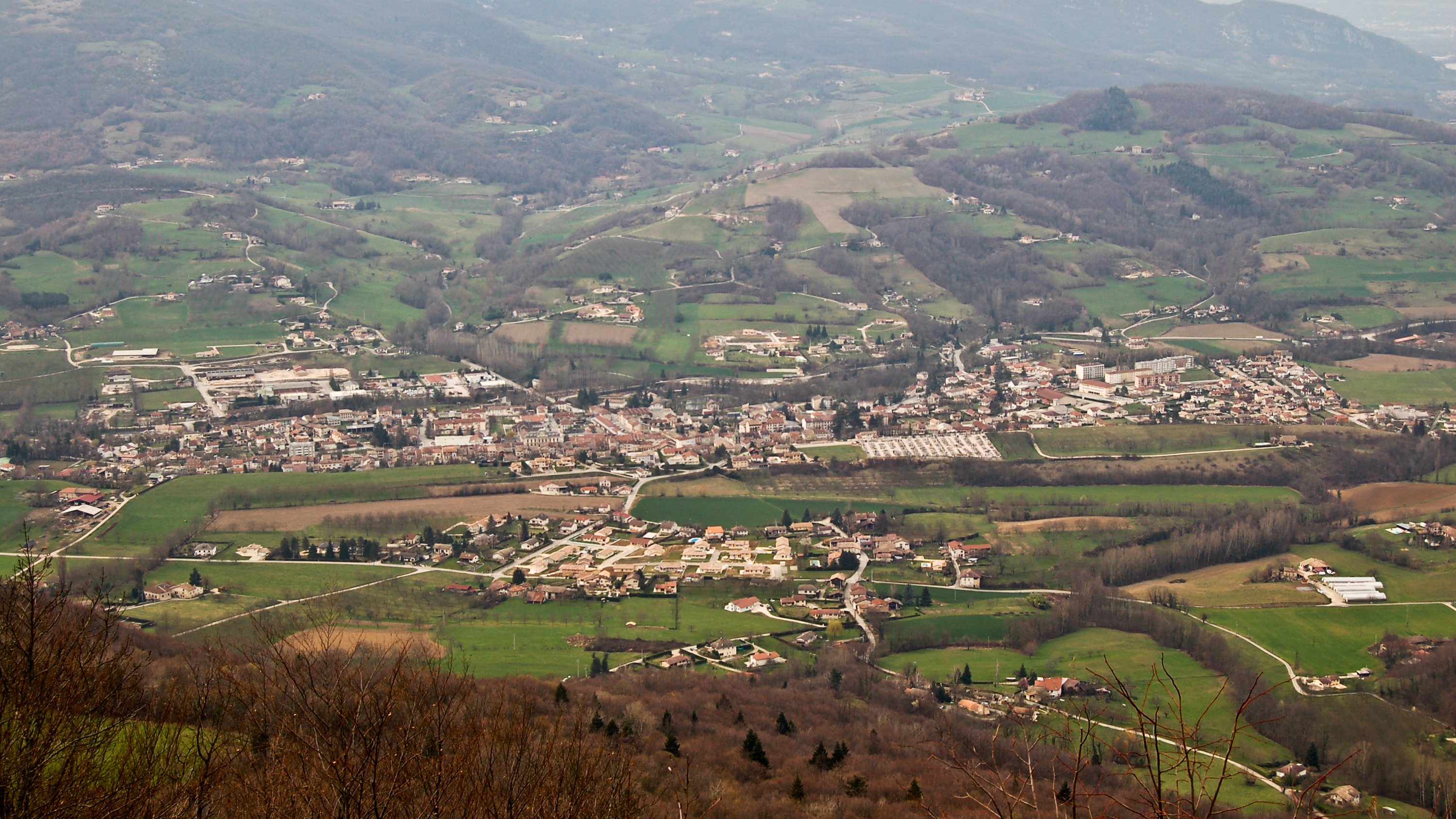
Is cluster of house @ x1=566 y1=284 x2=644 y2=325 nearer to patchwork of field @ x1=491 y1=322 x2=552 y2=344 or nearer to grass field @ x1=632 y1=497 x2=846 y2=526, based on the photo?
patchwork of field @ x1=491 y1=322 x2=552 y2=344

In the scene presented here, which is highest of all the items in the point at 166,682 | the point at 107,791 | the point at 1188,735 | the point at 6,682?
the point at 1188,735

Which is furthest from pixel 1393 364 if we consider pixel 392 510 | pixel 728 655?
pixel 392 510

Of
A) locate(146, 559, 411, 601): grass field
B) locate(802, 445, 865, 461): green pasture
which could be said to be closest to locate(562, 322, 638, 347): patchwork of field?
locate(802, 445, 865, 461): green pasture

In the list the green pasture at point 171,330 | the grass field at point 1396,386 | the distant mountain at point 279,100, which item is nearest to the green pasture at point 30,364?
the green pasture at point 171,330

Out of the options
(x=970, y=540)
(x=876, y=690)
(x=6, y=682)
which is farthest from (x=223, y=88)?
(x=6, y=682)

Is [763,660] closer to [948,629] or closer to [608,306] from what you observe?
[948,629]

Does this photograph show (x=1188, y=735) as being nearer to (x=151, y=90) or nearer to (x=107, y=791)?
(x=107, y=791)
